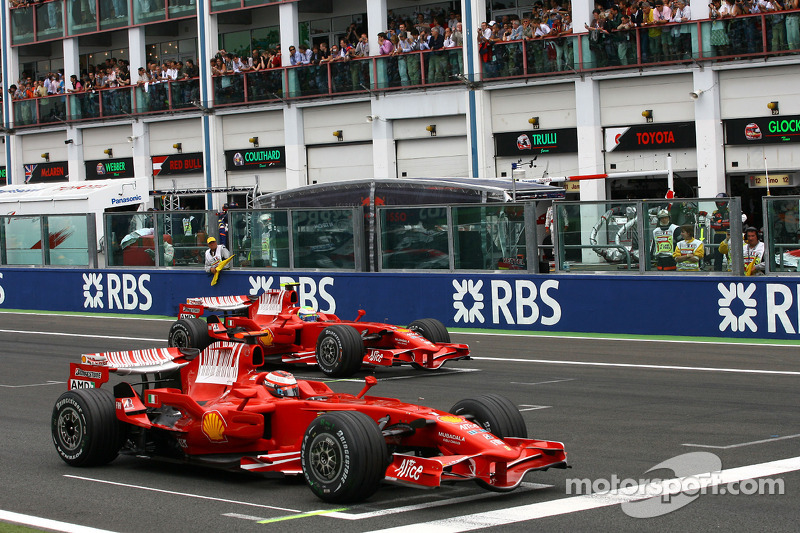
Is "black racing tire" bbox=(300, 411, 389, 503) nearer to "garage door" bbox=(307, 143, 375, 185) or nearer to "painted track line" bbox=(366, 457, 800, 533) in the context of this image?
"painted track line" bbox=(366, 457, 800, 533)

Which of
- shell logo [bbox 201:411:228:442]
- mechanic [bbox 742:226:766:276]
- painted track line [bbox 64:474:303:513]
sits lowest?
painted track line [bbox 64:474:303:513]

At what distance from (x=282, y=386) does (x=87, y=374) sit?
6.98 ft

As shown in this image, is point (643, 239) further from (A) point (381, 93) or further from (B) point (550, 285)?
(A) point (381, 93)

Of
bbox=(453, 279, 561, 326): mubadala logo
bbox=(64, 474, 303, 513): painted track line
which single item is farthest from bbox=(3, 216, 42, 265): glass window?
bbox=(64, 474, 303, 513): painted track line

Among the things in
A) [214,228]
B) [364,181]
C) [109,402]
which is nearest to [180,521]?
[109,402]

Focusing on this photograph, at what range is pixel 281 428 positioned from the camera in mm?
8695

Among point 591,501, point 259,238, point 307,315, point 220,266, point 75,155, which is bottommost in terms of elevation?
point 591,501

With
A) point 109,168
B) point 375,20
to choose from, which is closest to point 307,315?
point 375,20

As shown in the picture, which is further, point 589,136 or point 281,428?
point 589,136

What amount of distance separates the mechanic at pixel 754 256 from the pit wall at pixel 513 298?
0.27m

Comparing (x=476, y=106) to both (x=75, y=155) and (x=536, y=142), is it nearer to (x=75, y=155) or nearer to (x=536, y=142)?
(x=536, y=142)

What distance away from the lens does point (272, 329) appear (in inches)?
603

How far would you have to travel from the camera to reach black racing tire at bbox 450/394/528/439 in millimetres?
8273

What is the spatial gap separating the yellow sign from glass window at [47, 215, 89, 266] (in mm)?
16846
